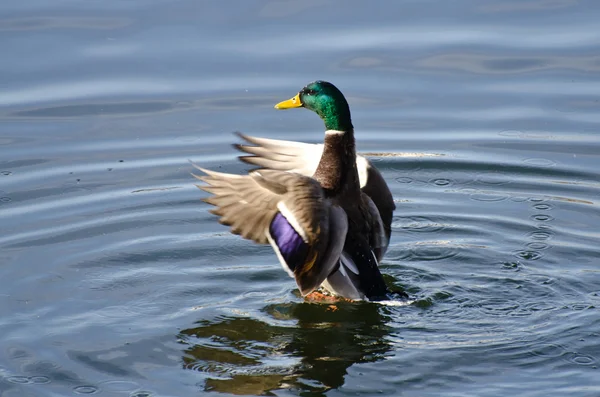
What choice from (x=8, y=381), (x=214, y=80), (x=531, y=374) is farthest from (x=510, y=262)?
(x=214, y=80)

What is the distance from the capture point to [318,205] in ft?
24.4

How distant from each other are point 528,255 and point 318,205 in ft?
6.20

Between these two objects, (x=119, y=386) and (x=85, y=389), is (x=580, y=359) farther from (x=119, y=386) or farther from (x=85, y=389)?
(x=85, y=389)

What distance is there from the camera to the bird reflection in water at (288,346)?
6.66 meters

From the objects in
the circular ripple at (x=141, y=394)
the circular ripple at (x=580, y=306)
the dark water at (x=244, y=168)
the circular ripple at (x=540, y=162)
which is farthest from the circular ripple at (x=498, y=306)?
the circular ripple at (x=540, y=162)

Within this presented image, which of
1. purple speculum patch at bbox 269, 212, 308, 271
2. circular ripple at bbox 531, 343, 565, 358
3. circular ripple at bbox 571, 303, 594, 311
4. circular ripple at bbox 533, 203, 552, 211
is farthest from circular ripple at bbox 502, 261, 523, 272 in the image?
purple speculum patch at bbox 269, 212, 308, 271

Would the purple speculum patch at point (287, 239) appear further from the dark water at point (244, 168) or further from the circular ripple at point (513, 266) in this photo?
the circular ripple at point (513, 266)

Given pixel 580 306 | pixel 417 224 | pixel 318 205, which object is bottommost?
pixel 580 306

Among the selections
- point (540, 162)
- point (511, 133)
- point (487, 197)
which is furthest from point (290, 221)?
point (511, 133)

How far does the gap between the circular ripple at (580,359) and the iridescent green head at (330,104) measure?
2.29 metres

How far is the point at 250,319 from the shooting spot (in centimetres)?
756

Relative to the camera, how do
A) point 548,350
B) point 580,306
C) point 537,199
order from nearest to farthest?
1. point 548,350
2. point 580,306
3. point 537,199

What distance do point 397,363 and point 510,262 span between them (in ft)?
6.12

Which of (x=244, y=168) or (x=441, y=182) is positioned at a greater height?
(x=244, y=168)
